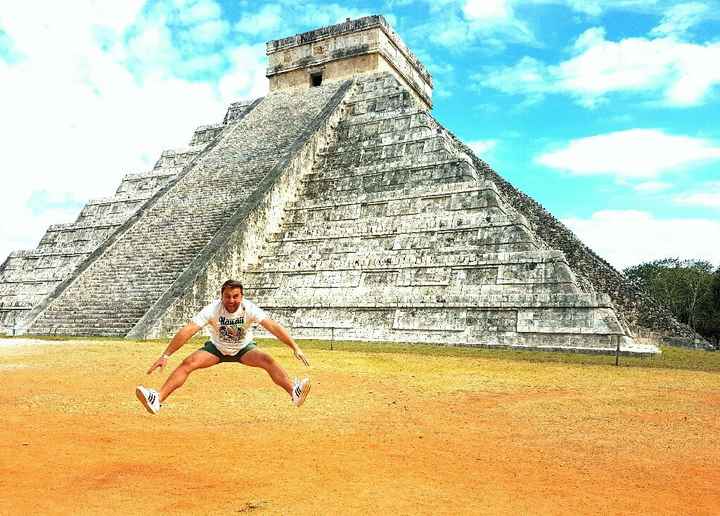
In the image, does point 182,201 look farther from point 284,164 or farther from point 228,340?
point 228,340

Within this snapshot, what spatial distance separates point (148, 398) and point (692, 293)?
3318cm

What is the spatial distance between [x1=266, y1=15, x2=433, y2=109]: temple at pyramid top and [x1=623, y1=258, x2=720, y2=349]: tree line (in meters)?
15.6

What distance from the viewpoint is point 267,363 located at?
420 cm

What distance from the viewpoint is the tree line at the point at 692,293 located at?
2865 centimetres

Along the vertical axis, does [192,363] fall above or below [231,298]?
below

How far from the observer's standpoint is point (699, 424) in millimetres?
5855

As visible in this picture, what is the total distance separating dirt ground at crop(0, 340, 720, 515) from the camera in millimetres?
3703

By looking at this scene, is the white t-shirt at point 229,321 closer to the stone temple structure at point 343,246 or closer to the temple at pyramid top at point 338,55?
the stone temple structure at point 343,246

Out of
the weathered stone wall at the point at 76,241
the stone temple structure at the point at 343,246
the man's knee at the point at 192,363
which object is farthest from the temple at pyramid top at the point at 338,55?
the man's knee at the point at 192,363

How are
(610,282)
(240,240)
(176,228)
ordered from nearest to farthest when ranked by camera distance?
1. (240,240)
2. (176,228)
3. (610,282)

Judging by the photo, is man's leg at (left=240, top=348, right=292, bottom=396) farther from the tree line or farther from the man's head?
the tree line

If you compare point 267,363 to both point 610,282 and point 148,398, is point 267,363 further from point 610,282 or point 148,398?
point 610,282

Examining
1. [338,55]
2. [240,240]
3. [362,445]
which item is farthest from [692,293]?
[362,445]

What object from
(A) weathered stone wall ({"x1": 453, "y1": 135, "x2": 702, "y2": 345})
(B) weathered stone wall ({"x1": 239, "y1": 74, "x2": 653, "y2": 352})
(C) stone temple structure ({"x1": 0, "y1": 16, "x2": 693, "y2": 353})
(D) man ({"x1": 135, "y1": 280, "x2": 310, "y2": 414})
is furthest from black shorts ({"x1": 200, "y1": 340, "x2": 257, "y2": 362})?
(A) weathered stone wall ({"x1": 453, "y1": 135, "x2": 702, "y2": 345})
